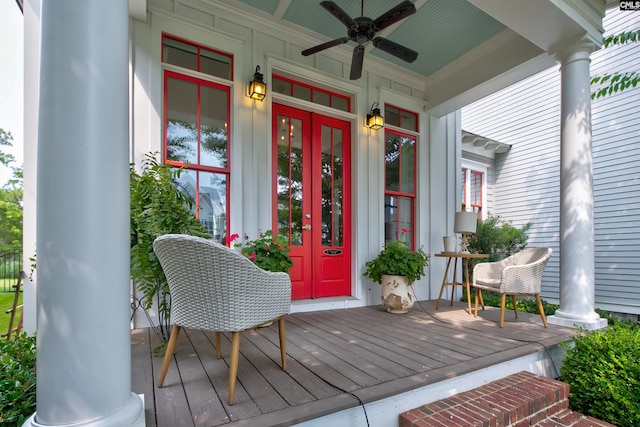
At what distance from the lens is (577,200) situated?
3.24m

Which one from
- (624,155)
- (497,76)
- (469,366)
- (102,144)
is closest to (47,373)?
(102,144)

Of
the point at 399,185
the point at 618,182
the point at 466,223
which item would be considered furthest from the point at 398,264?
the point at 618,182

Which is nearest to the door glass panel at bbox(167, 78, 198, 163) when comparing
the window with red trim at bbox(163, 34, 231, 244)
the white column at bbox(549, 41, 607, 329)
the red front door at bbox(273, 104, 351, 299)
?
the window with red trim at bbox(163, 34, 231, 244)

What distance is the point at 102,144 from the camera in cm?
117

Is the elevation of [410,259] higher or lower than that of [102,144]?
lower

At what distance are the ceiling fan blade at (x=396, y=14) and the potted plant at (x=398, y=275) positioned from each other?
238cm

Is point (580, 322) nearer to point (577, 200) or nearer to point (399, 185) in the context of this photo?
point (577, 200)

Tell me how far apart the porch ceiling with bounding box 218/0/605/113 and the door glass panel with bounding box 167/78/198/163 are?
108 cm

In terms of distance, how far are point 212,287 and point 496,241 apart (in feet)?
21.0

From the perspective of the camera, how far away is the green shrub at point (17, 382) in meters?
1.30

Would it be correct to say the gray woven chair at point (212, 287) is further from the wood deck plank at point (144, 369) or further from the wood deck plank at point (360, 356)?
the wood deck plank at point (360, 356)

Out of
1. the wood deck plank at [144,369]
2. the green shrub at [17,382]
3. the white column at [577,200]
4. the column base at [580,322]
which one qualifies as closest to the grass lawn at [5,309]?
the wood deck plank at [144,369]

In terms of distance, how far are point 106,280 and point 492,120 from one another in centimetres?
884

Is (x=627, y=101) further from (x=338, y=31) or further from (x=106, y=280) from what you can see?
(x=106, y=280)
